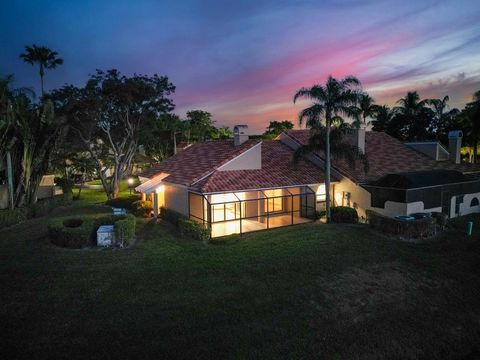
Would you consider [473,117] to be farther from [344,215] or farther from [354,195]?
[344,215]

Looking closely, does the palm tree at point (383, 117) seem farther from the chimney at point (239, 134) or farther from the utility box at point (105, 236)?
the utility box at point (105, 236)

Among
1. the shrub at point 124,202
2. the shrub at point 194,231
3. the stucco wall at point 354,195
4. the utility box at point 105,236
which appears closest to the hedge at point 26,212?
the shrub at point 124,202

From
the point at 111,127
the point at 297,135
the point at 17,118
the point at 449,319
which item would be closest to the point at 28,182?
the point at 17,118

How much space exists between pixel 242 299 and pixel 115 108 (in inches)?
1173

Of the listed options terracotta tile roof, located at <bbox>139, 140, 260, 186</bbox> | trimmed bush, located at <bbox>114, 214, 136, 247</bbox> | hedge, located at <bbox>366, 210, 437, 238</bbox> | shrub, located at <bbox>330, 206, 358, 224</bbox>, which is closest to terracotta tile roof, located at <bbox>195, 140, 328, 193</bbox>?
terracotta tile roof, located at <bbox>139, 140, 260, 186</bbox>

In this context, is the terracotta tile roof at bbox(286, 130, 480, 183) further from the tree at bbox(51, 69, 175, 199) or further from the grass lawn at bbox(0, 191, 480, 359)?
the tree at bbox(51, 69, 175, 199)

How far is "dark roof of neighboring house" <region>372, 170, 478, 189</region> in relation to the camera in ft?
78.5

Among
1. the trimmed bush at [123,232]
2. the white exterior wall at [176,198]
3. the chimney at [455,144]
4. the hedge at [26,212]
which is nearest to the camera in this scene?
the trimmed bush at [123,232]

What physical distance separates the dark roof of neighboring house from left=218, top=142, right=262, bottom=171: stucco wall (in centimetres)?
964

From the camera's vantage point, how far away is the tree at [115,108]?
3262 cm

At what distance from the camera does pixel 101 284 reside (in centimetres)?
1340

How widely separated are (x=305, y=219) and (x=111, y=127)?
26.3 meters

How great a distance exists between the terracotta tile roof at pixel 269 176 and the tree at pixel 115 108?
1542 centimetres

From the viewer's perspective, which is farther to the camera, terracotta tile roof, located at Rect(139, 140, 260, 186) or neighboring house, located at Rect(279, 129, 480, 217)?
terracotta tile roof, located at Rect(139, 140, 260, 186)
